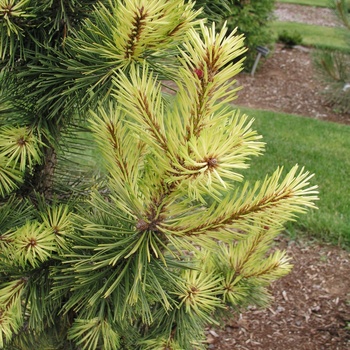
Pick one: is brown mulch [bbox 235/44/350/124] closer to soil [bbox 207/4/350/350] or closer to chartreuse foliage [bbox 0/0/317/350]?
soil [bbox 207/4/350/350]

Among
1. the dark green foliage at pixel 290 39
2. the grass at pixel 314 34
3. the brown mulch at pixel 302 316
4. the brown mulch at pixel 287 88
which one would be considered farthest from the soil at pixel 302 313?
the dark green foliage at pixel 290 39

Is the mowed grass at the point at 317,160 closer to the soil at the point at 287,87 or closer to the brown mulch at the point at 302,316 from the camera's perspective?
the brown mulch at the point at 302,316

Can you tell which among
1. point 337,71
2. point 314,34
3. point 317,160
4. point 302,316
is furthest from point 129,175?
point 314,34

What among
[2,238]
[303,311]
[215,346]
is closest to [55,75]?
[2,238]

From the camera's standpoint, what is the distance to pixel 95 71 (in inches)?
47.9

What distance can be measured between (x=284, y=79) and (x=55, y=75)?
9090mm

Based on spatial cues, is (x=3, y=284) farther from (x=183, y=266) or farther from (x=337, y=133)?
(x=337, y=133)

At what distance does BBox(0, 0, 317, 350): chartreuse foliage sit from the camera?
97cm

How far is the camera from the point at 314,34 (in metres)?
13.2

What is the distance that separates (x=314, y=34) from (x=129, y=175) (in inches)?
513

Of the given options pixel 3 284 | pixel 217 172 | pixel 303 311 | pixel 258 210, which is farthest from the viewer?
pixel 303 311

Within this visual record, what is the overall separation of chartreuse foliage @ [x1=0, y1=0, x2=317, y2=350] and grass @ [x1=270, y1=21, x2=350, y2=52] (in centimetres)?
1055

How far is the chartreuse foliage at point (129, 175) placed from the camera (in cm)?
97

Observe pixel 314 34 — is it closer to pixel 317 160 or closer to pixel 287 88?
pixel 287 88
